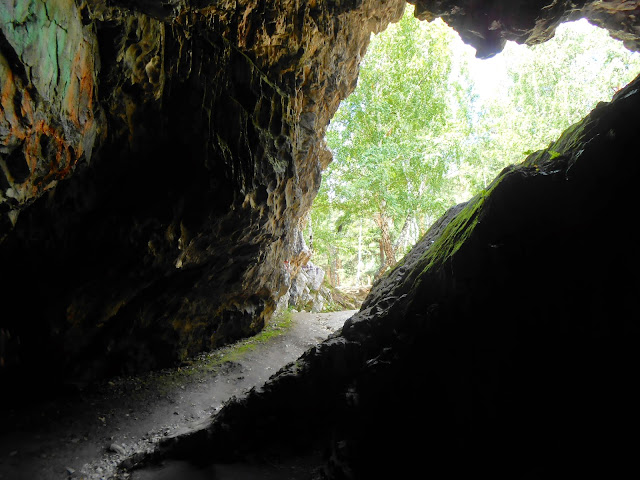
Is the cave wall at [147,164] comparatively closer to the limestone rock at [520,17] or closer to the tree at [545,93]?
the limestone rock at [520,17]

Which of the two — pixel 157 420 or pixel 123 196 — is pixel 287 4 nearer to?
pixel 123 196

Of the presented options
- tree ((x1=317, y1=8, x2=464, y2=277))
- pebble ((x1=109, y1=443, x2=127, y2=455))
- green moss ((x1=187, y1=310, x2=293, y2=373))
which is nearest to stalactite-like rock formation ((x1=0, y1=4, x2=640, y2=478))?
Result: green moss ((x1=187, y1=310, x2=293, y2=373))

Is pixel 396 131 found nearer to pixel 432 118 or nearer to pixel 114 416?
pixel 432 118

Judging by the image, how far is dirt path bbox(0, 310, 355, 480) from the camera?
650 centimetres

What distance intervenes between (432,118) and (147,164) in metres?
19.2

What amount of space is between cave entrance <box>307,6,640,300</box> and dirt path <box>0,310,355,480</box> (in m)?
13.1

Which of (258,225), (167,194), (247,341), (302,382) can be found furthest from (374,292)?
(247,341)

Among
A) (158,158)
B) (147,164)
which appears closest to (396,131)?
(158,158)

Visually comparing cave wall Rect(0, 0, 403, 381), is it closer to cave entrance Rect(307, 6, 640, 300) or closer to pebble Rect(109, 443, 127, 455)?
pebble Rect(109, 443, 127, 455)

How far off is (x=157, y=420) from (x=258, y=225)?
17.6 feet

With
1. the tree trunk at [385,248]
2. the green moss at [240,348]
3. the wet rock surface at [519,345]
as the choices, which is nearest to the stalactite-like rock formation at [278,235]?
the wet rock surface at [519,345]

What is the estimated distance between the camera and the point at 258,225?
10000mm

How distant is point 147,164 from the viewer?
7840 mm

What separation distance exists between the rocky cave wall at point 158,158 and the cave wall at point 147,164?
0.10 ft
